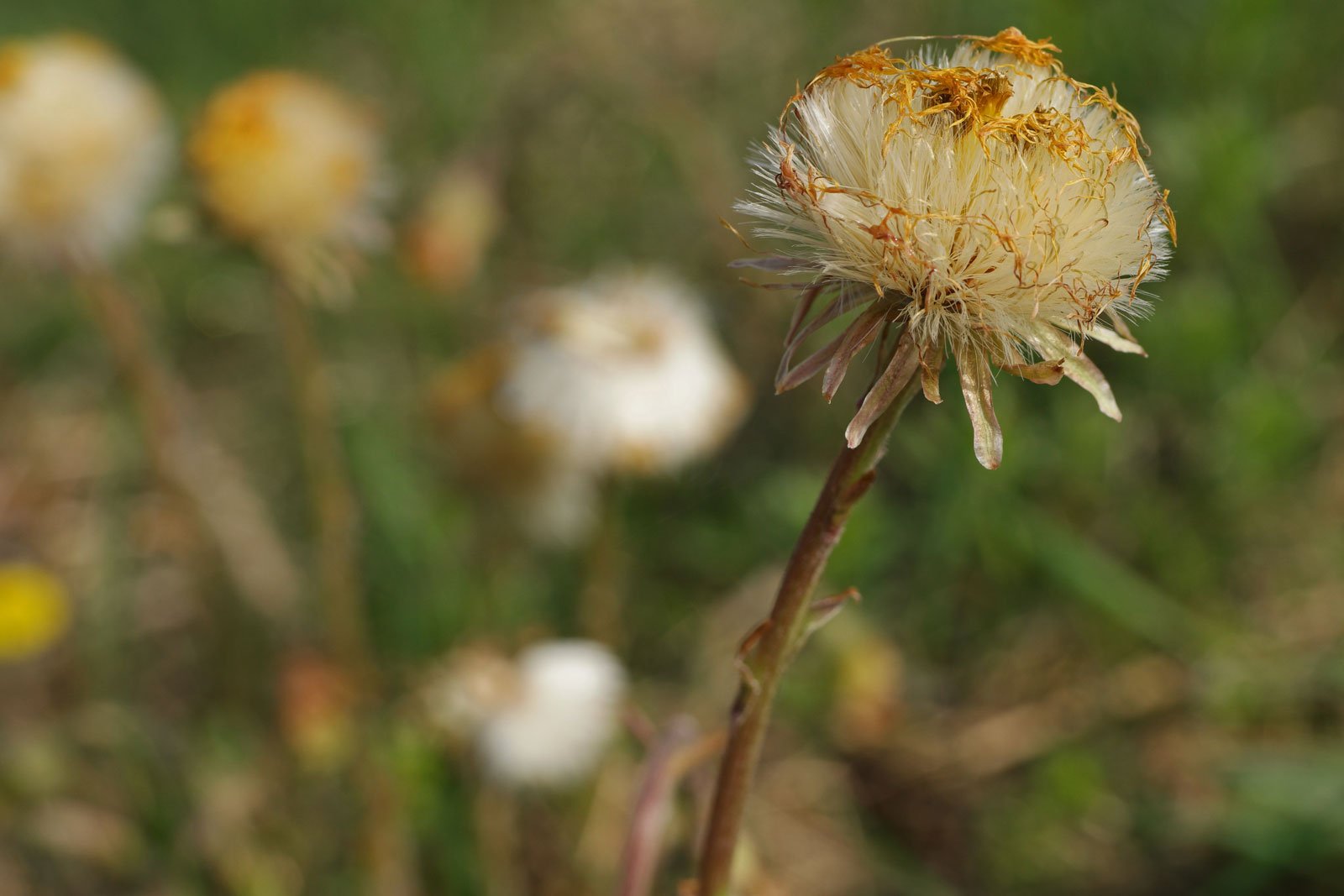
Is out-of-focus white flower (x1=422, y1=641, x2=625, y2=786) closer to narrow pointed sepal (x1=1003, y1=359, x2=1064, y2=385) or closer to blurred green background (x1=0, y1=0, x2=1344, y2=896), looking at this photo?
blurred green background (x1=0, y1=0, x2=1344, y2=896)

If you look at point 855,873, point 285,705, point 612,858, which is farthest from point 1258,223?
point 285,705

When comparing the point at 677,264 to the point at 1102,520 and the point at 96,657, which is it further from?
the point at 96,657

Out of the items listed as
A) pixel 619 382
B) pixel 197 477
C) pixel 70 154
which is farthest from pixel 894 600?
pixel 70 154

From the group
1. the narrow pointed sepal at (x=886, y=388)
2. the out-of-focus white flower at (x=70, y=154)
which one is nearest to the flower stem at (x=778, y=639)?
the narrow pointed sepal at (x=886, y=388)

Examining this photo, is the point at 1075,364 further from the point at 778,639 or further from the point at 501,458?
the point at 501,458

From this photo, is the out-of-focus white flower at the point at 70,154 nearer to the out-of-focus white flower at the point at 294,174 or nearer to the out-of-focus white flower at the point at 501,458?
the out-of-focus white flower at the point at 294,174

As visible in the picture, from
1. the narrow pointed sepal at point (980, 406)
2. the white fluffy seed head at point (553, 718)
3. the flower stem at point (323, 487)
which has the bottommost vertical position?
the narrow pointed sepal at point (980, 406)
